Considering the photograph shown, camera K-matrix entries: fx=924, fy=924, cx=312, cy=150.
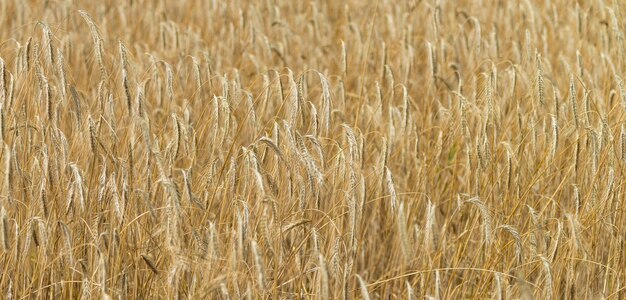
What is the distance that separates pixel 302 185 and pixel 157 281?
13.3 inches

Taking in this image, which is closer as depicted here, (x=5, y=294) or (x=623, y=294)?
(x=5, y=294)

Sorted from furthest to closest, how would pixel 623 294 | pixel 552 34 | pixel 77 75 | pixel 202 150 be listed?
pixel 552 34
pixel 77 75
pixel 202 150
pixel 623 294

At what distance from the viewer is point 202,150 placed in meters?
2.27

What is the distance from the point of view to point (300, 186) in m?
1.68

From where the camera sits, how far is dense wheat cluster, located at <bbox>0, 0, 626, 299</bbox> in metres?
1.62

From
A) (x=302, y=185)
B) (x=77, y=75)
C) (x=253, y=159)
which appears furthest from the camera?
(x=77, y=75)

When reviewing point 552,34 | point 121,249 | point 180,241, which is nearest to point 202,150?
point 121,249

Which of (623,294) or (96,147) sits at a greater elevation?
(96,147)

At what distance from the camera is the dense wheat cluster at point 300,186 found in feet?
5.31

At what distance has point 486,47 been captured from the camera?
323cm

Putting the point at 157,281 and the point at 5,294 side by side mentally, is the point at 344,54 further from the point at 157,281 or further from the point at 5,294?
the point at 5,294

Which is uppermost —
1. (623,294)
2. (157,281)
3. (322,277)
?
(322,277)

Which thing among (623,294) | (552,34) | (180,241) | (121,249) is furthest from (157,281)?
(552,34)

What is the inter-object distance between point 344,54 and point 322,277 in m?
1.05
